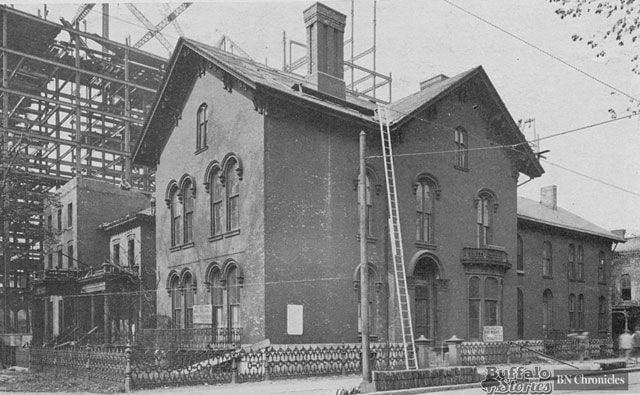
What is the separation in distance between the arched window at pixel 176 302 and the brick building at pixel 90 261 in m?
5.20

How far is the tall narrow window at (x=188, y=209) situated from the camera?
25.9 metres

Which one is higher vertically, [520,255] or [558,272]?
[520,255]

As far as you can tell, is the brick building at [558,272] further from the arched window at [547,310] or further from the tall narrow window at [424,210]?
the tall narrow window at [424,210]

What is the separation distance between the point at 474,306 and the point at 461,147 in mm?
6559

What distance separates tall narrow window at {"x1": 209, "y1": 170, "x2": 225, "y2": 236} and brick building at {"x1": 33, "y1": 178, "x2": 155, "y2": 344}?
9222 millimetres

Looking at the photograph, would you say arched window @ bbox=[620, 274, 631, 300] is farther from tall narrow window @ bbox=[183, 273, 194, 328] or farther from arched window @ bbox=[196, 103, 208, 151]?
arched window @ bbox=[196, 103, 208, 151]

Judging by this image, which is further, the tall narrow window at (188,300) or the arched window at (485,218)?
the arched window at (485,218)

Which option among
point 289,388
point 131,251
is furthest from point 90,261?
point 289,388

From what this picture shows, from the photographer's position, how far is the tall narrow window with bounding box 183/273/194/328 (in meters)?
25.2

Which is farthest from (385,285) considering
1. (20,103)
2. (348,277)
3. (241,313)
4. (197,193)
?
(20,103)

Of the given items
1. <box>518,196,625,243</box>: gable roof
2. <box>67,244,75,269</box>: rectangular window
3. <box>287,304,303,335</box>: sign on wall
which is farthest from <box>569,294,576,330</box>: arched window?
<box>67,244,75,269</box>: rectangular window

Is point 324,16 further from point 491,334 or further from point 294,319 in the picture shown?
point 491,334

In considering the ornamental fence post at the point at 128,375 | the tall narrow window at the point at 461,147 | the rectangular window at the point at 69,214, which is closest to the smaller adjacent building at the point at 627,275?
the tall narrow window at the point at 461,147

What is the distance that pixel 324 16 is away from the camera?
24.8 metres
